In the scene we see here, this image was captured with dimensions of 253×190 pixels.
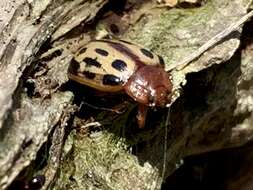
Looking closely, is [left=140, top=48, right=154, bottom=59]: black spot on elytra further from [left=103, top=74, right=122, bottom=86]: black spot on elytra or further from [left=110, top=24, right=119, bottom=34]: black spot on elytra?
[left=110, top=24, right=119, bottom=34]: black spot on elytra

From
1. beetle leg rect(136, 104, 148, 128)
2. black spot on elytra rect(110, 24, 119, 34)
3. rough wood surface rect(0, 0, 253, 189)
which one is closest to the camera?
rough wood surface rect(0, 0, 253, 189)

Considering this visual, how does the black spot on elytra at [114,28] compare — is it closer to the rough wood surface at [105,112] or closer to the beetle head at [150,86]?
the rough wood surface at [105,112]

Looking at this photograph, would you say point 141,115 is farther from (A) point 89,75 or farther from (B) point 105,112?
(A) point 89,75

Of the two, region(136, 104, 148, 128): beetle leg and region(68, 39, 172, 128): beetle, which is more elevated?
region(68, 39, 172, 128): beetle

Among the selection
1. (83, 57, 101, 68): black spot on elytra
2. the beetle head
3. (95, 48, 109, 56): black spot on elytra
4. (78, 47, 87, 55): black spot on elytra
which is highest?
(78, 47, 87, 55): black spot on elytra

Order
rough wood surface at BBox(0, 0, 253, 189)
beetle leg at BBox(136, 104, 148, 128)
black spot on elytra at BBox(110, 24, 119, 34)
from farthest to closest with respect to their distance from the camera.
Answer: black spot on elytra at BBox(110, 24, 119, 34) < beetle leg at BBox(136, 104, 148, 128) < rough wood surface at BBox(0, 0, 253, 189)

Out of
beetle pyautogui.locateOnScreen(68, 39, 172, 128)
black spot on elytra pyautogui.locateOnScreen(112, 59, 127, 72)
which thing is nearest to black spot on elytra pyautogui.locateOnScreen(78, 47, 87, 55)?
beetle pyautogui.locateOnScreen(68, 39, 172, 128)

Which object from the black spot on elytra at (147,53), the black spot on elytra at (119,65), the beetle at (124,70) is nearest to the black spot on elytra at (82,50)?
the beetle at (124,70)

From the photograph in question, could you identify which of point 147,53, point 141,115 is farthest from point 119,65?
point 141,115
